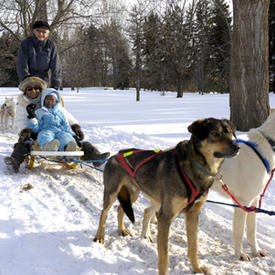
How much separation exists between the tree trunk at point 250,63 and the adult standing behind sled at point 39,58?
15.5ft

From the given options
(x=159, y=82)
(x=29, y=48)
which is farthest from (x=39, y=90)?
(x=159, y=82)

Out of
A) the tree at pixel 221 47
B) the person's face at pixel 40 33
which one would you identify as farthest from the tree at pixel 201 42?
the person's face at pixel 40 33

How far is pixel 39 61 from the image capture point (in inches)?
265

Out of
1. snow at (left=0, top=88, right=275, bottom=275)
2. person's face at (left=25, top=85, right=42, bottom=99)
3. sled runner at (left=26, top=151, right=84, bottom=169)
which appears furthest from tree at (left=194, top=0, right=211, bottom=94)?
snow at (left=0, top=88, right=275, bottom=275)

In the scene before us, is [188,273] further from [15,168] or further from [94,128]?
[94,128]

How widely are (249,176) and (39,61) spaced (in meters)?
5.51

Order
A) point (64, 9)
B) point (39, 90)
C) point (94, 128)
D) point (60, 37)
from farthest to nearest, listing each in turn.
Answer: point (60, 37) → point (64, 9) → point (94, 128) → point (39, 90)

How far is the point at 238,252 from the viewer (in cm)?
304

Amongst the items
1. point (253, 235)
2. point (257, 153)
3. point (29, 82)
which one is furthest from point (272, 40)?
point (253, 235)

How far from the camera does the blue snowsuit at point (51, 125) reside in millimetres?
5305

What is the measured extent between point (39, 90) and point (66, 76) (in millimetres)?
36940

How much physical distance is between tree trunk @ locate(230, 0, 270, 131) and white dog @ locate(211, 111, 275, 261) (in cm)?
499

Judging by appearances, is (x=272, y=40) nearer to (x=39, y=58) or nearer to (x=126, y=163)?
(x=39, y=58)

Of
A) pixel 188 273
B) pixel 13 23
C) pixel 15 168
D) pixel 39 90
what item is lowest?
pixel 188 273
